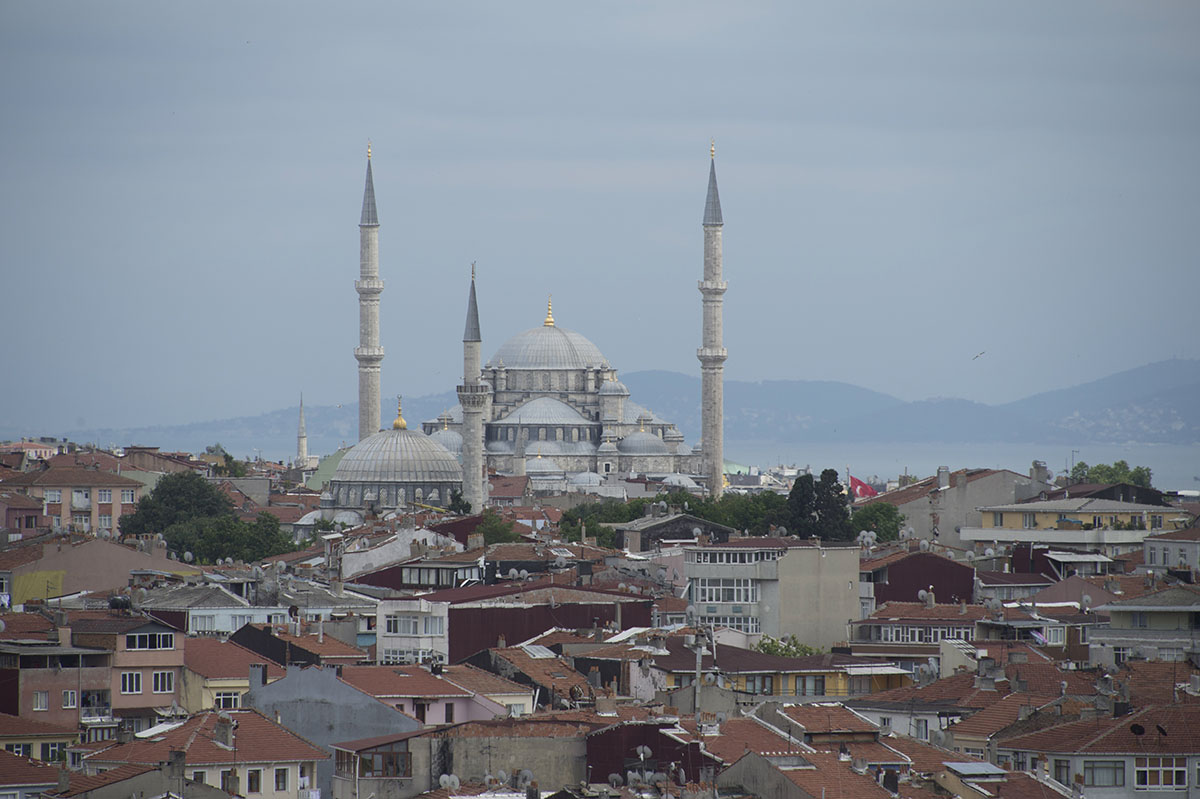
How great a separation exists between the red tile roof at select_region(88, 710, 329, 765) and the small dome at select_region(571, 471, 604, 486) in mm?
75819

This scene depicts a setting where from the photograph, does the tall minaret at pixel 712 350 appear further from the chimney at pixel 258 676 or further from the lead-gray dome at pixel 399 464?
the chimney at pixel 258 676

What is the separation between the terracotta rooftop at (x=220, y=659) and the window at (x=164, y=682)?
0.21 metres

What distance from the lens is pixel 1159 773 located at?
23.1m

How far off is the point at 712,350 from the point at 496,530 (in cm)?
4552

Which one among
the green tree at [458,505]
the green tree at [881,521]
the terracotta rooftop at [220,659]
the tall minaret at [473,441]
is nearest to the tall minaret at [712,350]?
the tall minaret at [473,441]

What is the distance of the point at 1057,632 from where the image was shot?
35375mm

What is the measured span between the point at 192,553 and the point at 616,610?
23922 mm

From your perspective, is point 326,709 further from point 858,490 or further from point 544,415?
point 544,415

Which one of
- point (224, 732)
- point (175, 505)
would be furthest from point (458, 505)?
point (224, 732)

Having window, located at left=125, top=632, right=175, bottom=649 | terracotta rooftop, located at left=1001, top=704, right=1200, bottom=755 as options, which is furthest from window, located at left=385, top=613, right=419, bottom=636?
terracotta rooftop, located at left=1001, top=704, right=1200, bottom=755

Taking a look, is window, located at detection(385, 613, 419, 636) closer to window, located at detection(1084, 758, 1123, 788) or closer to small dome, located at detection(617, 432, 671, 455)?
window, located at detection(1084, 758, 1123, 788)

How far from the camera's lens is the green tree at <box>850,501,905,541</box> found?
58.5m

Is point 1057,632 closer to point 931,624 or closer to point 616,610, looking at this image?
point 931,624

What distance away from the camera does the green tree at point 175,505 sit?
68.7 meters
